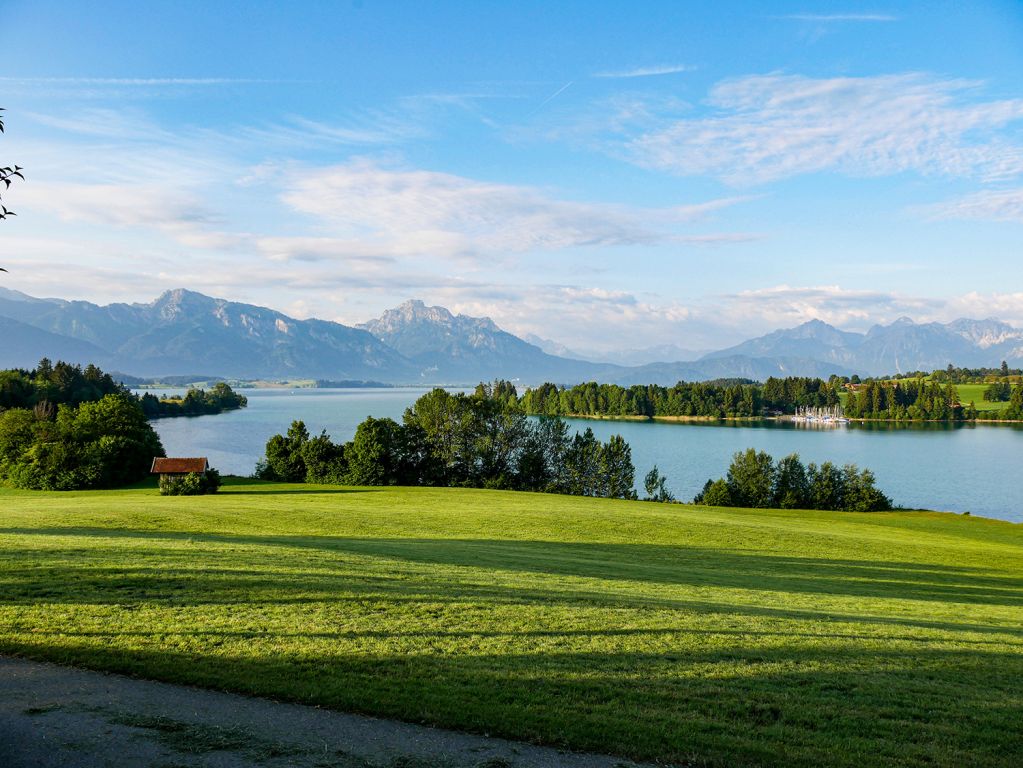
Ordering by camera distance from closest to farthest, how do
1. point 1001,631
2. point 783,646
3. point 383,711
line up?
point 383,711, point 783,646, point 1001,631

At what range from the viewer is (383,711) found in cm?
816

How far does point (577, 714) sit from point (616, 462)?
7597 cm

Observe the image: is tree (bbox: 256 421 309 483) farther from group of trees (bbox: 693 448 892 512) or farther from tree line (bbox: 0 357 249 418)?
group of trees (bbox: 693 448 892 512)

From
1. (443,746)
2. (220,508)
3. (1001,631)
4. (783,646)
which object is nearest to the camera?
(443,746)

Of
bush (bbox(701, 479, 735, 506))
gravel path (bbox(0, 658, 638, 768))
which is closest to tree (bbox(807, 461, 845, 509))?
bush (bbox(701, 479, 735, 506))

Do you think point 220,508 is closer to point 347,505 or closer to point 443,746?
point 347,505

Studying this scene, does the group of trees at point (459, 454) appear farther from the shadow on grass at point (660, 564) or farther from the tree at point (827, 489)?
the shadow on grass at point (660, 564)

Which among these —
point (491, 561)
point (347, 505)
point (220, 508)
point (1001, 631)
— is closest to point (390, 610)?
point (491, 561)

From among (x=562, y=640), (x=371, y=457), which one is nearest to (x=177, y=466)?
(x=371, y=457)

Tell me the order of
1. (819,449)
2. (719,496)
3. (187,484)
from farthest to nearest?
(819,449) < (719,496) < (187,484)

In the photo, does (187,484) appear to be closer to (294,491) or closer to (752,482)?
(294,491)

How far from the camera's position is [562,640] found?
37.6 ft

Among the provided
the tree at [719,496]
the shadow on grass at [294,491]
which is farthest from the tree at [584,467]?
the shadow on grass at [294,491]

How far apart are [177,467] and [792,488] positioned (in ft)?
195
